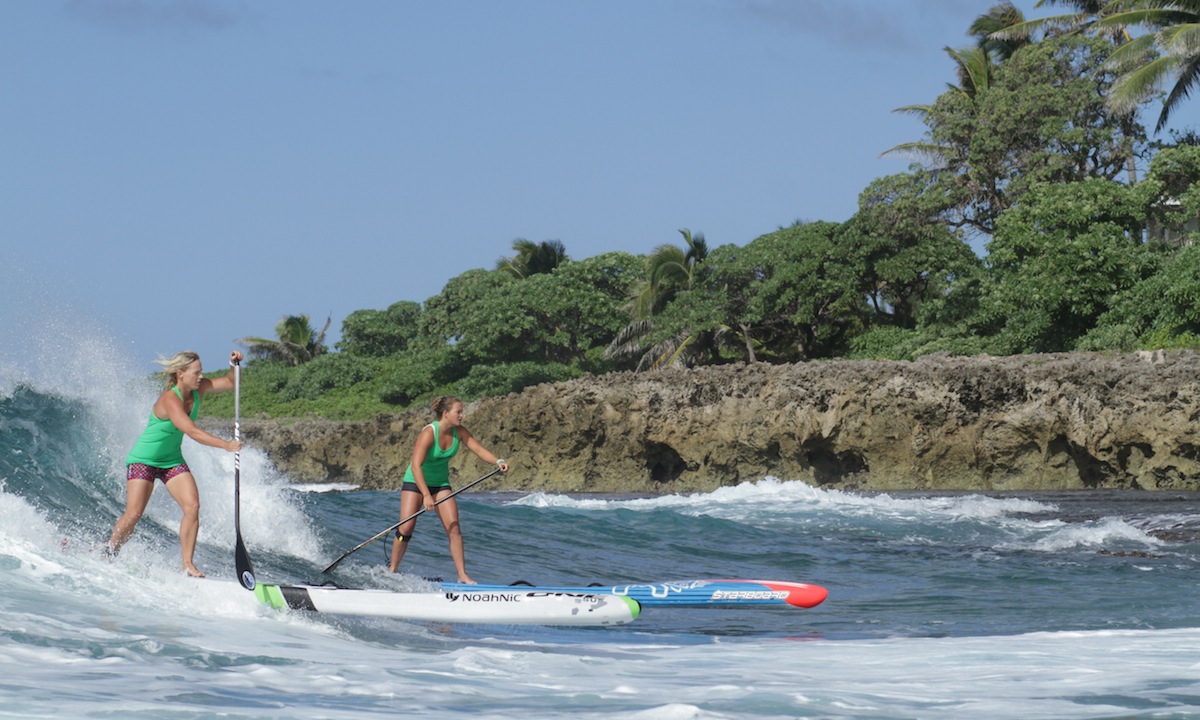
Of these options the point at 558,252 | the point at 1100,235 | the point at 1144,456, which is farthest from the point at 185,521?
the point at 558,252

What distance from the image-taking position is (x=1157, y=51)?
31438 mm

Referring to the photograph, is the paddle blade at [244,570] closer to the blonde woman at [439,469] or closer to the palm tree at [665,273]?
the blonde woman at [439,469]

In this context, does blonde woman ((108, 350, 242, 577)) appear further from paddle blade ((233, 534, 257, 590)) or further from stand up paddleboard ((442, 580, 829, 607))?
stand up paddleboard ((442, 580, 829, 607))

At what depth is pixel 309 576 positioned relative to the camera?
10.3m

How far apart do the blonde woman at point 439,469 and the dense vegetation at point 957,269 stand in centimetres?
2043

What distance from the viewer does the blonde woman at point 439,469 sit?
365 inches

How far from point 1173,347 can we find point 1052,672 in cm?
2132

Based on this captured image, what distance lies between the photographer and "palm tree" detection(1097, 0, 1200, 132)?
2732cm

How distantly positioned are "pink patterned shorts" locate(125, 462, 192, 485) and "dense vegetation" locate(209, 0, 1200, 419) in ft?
74.2

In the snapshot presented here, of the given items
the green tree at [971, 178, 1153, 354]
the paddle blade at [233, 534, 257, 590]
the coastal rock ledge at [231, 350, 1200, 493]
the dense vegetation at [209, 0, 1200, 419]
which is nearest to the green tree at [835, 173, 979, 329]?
the dense vegetation at [209, 0, 1200, 419]

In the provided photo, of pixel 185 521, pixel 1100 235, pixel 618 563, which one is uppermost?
pixel 1100 235

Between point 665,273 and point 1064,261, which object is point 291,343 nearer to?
point 665,273

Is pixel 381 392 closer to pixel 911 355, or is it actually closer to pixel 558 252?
pixel 558 252

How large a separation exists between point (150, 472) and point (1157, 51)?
30.5 metres
